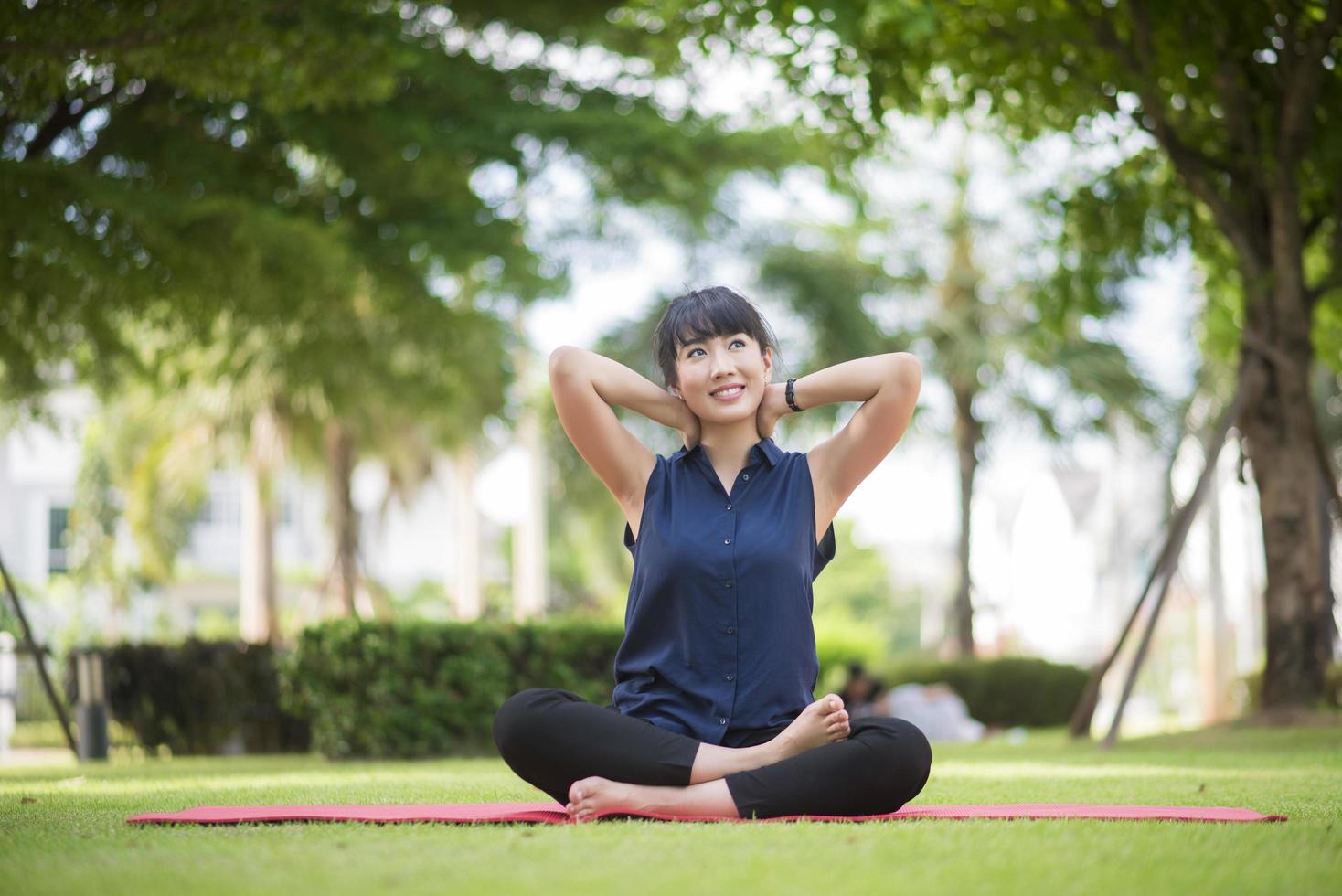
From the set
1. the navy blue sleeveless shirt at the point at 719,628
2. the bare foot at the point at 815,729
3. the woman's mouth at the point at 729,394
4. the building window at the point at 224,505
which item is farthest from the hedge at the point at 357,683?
the building window at the point at 224,505

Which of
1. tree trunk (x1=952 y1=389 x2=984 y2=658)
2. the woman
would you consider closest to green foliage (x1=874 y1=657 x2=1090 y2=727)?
tree trunk (x1=952 y1=389 x2=984 y2=658)

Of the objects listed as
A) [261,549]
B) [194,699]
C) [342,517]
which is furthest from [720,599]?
[261,549]

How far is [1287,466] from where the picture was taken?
10.0m

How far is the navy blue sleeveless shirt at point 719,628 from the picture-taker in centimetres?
420

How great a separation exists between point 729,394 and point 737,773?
3.69ft

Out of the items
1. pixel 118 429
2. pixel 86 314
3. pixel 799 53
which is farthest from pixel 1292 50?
pixel 118 429

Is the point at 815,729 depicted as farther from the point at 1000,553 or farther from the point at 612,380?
the point at 1000,553

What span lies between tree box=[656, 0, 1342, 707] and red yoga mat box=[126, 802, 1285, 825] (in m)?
6.11

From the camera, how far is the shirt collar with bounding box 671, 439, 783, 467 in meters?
4.52

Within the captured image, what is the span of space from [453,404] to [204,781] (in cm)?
988

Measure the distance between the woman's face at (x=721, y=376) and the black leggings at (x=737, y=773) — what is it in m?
0.95

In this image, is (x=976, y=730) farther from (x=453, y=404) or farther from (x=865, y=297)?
(x=865, y=297)

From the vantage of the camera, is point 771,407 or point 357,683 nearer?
point 771,407

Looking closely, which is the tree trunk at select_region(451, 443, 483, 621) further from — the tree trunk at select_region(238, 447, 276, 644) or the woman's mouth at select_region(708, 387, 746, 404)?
the woman's mouth at select_region(708, 387, 746, 404)
